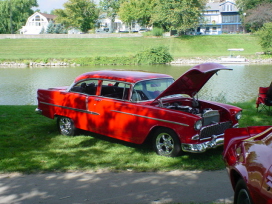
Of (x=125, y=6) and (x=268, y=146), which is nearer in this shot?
(x=268, y=146)

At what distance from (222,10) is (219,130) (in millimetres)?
105410

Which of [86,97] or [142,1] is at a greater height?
[142,1]

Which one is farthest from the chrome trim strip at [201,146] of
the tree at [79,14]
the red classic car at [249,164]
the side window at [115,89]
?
the tree at [79,14]

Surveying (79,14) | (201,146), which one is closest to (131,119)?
(201,146)

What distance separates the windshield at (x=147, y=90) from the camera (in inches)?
318

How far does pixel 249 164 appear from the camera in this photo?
389 cm

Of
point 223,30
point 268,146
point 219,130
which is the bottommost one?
point 219,130

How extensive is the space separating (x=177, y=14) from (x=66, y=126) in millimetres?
68070

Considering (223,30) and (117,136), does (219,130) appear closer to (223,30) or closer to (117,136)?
(117,136)

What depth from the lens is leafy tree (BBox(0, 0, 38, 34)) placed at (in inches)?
4067

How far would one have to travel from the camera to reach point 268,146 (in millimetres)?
3840

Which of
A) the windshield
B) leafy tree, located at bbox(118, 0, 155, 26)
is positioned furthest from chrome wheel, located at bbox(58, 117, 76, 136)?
leafy tree, located at bbox(118, 0, 155, 26)

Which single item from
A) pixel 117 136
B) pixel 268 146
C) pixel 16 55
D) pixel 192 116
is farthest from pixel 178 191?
pixel 16 55

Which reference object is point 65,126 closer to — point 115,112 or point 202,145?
point 115,112
